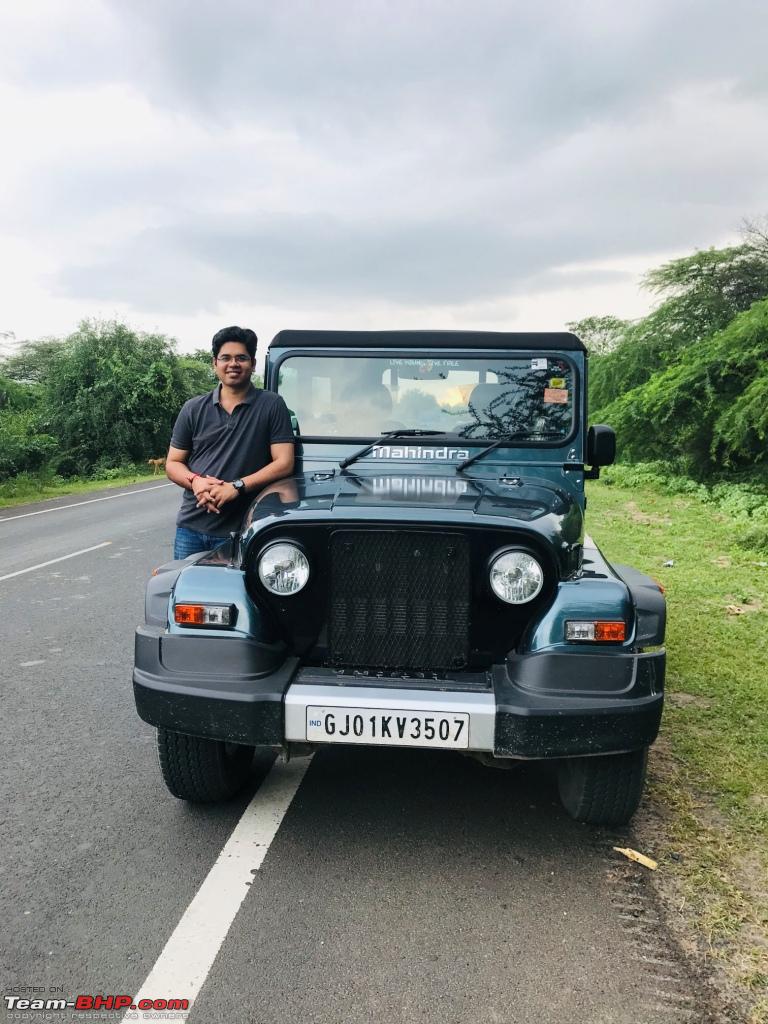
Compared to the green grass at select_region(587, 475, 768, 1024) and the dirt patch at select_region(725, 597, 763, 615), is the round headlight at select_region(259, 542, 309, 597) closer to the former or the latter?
the green grass at select_region(587, 475, 768, 1024)

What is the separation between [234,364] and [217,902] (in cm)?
253

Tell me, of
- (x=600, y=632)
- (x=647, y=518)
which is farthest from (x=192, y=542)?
(x=647, y=518)

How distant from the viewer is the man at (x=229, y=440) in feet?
13.8

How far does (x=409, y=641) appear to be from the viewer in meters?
3.06

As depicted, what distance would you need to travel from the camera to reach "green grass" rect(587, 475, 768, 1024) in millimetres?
2684

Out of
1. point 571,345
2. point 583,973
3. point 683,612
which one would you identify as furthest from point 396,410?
point 683,612

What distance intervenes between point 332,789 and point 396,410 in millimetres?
1997

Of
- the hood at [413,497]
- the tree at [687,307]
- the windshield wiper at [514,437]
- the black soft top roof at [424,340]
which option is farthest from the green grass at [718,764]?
the tree at [687,307]

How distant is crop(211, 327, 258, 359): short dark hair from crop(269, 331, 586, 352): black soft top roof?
37 centimetres

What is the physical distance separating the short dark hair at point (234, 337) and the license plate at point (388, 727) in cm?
216

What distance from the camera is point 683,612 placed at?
6785 mm

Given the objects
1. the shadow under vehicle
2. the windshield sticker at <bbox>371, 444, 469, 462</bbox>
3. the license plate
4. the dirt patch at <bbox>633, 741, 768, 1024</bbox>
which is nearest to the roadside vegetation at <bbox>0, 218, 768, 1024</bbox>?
the dirt patch at <bbox>633, 741, 768, 1024</bbox>

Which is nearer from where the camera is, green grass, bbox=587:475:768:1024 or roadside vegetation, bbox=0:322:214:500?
green grass, bbox=587:475:768:1024

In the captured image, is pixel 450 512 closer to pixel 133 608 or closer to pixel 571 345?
pixel 571 345
